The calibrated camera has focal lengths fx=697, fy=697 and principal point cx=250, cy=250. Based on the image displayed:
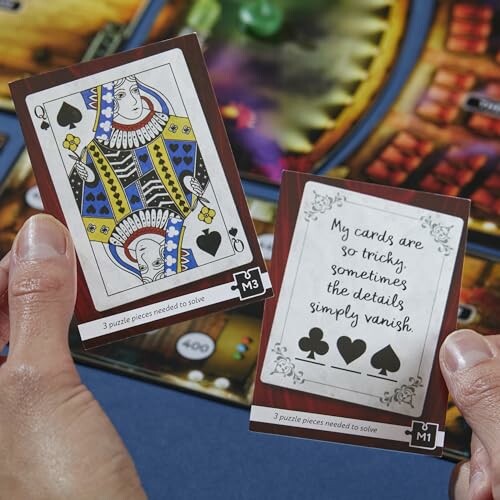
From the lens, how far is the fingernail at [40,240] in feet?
2.94

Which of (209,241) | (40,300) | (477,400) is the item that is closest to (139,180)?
(209,241)

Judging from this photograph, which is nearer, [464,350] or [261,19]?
[464,350]

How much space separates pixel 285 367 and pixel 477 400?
0.93ft

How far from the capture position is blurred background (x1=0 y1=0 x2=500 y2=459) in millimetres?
1146

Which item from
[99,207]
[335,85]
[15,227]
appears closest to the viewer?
[99,207]

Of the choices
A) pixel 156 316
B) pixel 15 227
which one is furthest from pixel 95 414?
pixel 15 227

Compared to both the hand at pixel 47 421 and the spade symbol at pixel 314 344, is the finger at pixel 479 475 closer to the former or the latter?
the spade symbol at pixel 314 344

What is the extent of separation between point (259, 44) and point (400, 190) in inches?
19.3

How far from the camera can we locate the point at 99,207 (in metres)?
1.03

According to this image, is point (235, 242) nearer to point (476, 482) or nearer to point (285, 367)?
point (285, 367)

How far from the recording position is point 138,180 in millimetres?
1038

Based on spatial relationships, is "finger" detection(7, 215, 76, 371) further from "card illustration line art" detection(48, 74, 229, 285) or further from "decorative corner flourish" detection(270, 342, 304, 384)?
"decorative corner flourish" detection(270, 342, 304, 384)

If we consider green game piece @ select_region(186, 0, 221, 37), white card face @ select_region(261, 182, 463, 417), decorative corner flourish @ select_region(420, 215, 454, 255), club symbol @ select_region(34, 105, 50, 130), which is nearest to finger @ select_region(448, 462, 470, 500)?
white card face @ select_region(261, 182, 463, 417)

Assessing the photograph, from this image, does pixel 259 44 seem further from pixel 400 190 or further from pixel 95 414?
pixel 95 414
